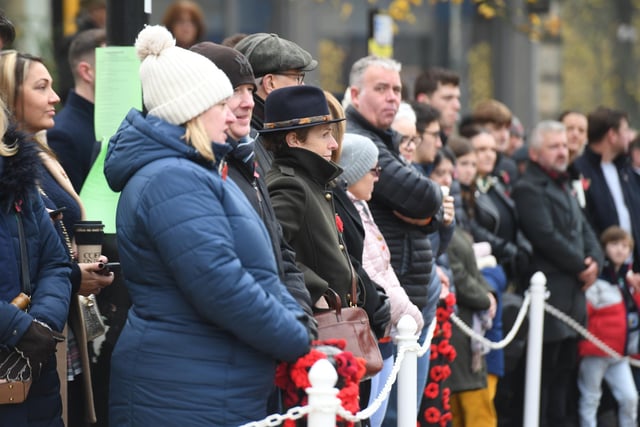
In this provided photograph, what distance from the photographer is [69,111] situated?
6.87 metres

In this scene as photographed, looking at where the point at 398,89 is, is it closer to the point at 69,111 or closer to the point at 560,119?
the point at 69,111

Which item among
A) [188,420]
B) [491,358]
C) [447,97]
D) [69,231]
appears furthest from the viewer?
[447,97]

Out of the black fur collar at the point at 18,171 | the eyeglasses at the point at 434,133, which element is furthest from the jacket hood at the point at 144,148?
the eyeglasses at the point at 434,133

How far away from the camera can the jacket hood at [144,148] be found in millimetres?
4434

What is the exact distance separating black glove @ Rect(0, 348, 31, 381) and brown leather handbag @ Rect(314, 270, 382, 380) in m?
1.14

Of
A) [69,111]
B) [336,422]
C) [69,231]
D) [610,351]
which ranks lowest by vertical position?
[610,351]

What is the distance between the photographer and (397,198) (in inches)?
265

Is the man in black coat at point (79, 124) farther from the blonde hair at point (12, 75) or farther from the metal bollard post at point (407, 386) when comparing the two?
the metal bollard post at point (407, 386)

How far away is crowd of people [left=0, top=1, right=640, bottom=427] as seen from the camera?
4.35 metres

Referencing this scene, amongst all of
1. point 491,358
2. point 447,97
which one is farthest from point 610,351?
point 447,97

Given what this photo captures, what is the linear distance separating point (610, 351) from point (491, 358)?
49.1 inches

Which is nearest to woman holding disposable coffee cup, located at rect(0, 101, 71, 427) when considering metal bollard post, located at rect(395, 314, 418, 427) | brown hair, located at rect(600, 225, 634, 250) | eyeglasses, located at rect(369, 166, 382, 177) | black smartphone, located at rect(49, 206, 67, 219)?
black smartphone, located at rect(49, 206, 67, 219)

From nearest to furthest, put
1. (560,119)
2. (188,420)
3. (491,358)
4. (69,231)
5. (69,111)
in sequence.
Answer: (188,420), (69,231), (69,111), (491,358), (560,119)

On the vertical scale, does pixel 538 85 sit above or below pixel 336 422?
above
